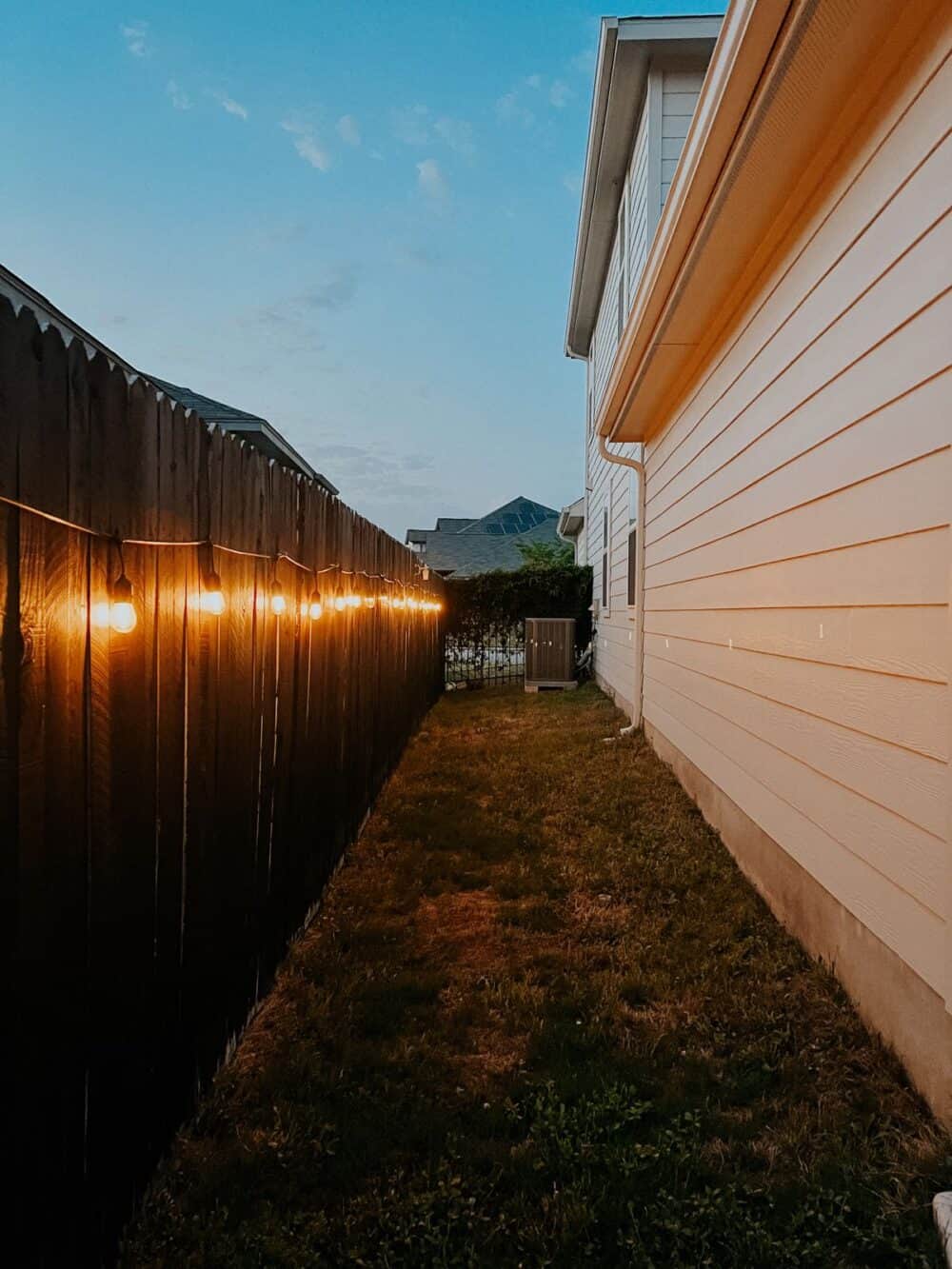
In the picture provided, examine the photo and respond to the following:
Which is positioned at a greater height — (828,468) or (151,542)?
(828,468)

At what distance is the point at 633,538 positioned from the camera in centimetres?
805

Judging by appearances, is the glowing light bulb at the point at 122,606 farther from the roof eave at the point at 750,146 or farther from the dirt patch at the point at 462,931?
the roof eave at the point at 750,146

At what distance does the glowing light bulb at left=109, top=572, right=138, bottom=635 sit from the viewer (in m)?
1.51

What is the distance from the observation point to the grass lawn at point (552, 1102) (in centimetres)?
165

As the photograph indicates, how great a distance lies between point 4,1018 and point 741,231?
372cm

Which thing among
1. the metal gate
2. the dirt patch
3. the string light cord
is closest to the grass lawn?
the dirt patch

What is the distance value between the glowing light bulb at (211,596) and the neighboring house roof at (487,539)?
21258mm

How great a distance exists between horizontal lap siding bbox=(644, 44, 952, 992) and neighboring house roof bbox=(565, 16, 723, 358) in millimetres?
4817

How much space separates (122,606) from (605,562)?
10.0m

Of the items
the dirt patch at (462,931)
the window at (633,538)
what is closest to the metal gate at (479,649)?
the window at (633,538)

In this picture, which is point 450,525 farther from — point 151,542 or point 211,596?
point 151,542

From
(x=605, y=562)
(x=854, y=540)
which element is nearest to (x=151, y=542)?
(x=854, y=540)

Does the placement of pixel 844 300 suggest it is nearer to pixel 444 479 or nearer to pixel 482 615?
pixel 482 615

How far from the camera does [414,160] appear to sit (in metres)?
22.2
